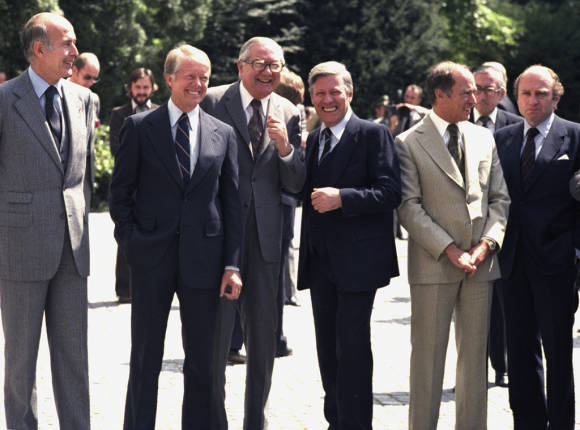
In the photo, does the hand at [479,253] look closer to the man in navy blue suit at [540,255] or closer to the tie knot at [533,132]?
the man in navy blue suit at [540,255]

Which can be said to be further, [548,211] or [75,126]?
[548,211]

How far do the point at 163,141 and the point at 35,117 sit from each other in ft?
2.41

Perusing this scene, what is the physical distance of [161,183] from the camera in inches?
227

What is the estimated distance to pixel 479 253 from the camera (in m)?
6.00

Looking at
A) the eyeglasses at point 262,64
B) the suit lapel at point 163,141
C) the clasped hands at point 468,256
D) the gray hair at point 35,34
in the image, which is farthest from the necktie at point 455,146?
the gray hair at point 35,34

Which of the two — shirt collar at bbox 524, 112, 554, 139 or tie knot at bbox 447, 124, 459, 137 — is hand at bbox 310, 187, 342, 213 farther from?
shirt collar at bbox 524, 112, 554, 139

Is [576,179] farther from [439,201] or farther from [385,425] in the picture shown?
[385,425]

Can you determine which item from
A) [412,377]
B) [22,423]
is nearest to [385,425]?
[412,377]

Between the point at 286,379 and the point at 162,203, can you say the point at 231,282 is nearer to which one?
the point at 162,203

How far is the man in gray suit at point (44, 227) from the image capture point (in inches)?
229

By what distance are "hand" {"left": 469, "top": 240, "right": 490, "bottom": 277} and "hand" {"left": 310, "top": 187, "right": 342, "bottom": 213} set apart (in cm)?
83

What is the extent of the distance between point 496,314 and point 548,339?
1801mm

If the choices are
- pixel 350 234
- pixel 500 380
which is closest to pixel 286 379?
pixel 500 380

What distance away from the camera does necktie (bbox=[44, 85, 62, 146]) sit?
232 inches
